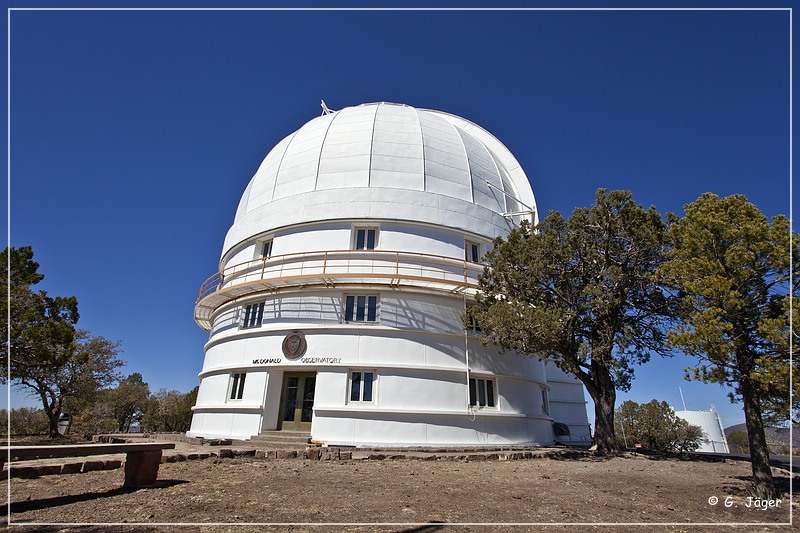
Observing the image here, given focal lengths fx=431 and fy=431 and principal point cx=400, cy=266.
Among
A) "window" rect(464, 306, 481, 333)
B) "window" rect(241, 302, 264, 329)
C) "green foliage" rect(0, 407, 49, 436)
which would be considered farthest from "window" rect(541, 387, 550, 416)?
"green foliage" rect(0, 407, 49, 436)

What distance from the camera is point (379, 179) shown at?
1878 cm

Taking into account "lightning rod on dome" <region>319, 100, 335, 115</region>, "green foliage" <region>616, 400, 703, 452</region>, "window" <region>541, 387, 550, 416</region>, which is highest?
"lightning rod on dome" <region>319, 100, 335, 115</region>

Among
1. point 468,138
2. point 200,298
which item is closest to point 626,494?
point 200,298

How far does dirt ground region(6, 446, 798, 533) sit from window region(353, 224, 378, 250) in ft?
30.3

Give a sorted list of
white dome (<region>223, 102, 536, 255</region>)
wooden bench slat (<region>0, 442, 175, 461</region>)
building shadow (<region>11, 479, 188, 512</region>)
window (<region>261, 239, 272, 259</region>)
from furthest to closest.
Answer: window (<region>261, 239, 272, 259</region>) < white dome (<region>223, 102, 536, 255</region>) < building shadow (<region>11, 479, 188, 512</region>) < wooden bench slat (<region>0, 442, 175, 461</region>)

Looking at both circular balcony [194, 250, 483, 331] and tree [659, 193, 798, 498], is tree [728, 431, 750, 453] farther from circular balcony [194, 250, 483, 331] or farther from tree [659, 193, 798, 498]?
tree [659, 193, 798, 498]

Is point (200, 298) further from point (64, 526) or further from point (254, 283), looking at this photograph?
point (64, 526)

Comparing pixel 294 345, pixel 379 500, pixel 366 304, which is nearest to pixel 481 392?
pixel 366 304

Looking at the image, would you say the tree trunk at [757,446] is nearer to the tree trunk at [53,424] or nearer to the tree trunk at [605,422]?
the tree trunk at [605,422]

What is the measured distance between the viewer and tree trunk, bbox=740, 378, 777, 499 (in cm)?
784

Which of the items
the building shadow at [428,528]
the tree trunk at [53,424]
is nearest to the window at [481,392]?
the building shadow at [428,528]

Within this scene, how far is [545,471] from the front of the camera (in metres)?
10.6

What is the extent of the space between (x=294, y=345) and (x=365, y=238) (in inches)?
206

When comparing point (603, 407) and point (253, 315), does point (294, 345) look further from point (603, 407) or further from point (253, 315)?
point (603, 407)
